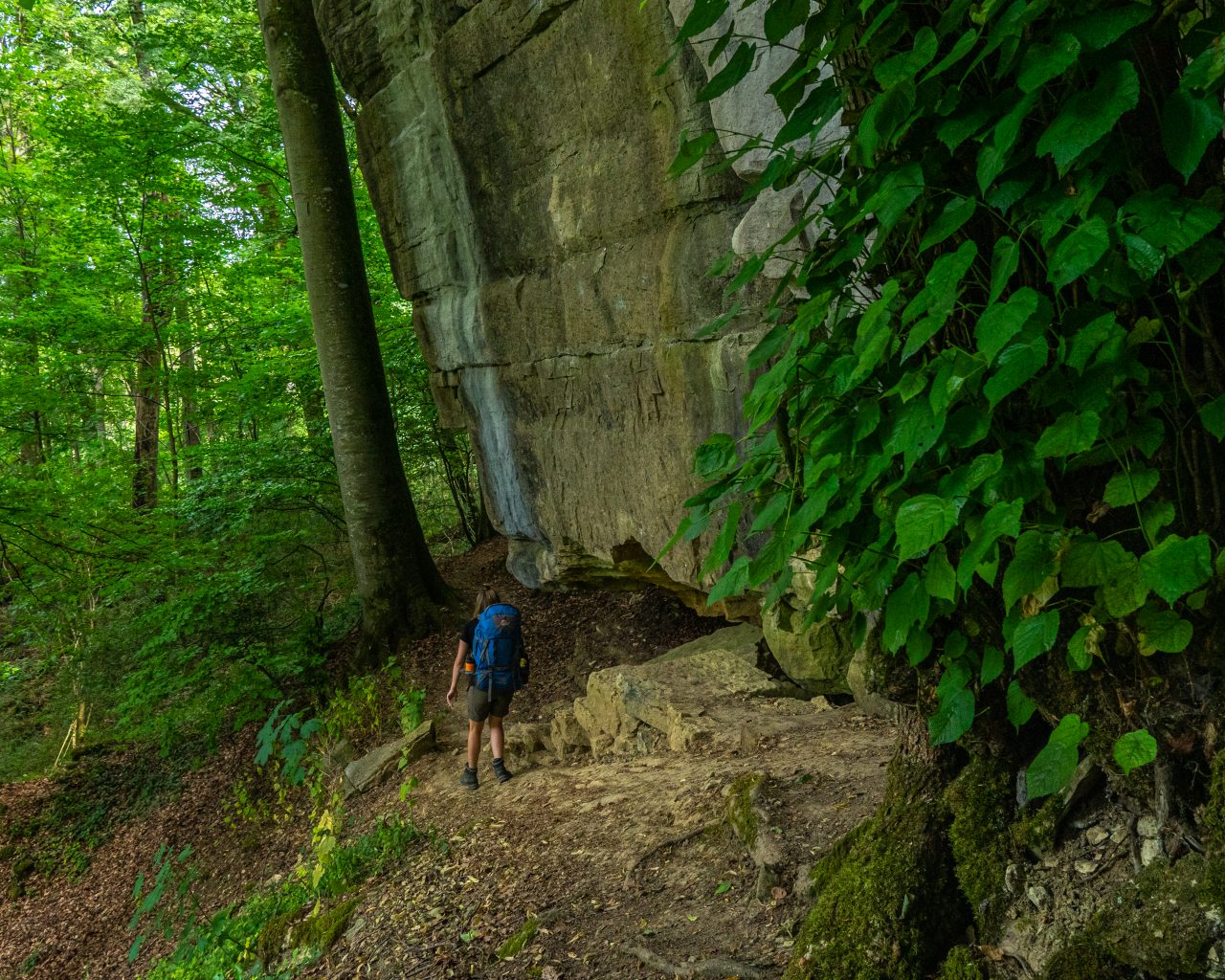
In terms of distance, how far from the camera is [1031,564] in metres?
1.61

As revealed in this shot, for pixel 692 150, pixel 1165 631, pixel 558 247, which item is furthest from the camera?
pixel 558 247

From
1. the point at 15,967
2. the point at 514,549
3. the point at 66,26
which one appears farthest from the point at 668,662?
the point at 66,26

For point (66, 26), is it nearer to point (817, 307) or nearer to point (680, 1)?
point (680, 1)

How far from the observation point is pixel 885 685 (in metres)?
2.44

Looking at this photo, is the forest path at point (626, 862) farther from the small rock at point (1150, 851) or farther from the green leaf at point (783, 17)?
the green leaf at point (783, 17)

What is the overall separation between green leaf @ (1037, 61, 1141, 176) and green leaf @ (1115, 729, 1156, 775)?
42.8 inches

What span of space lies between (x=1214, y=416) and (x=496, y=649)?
515 cm

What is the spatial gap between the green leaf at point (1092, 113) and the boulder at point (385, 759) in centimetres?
691

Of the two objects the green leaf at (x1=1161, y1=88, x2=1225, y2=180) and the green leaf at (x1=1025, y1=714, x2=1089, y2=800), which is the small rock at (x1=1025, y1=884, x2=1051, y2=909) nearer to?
the green leaf at (x1=1025, y1=714, x2=1089, y2=800)

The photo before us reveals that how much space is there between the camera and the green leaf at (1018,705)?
1832 mm

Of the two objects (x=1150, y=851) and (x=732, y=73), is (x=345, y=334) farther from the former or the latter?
(x=1150, y=851)

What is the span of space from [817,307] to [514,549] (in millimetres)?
7732

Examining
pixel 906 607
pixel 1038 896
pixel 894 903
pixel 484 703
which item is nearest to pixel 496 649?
pixel 484 703

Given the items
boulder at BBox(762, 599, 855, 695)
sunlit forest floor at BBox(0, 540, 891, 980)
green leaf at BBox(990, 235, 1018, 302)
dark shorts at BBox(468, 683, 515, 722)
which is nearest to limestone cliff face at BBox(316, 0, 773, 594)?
boulder at BBox(762, 599, 855, 695)
